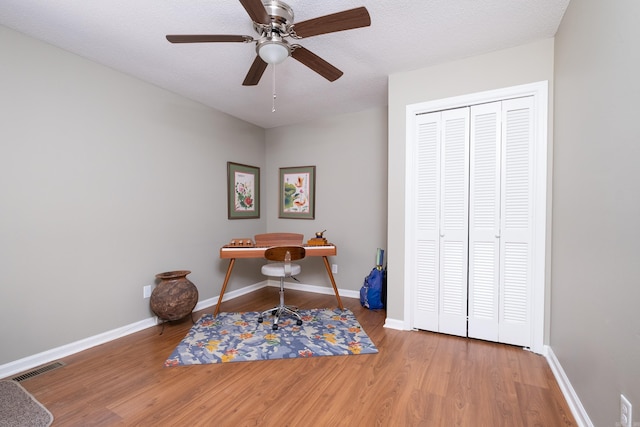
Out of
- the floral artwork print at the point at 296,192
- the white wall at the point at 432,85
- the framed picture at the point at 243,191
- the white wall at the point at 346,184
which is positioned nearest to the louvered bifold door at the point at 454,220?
the white wall at the point at 432,85

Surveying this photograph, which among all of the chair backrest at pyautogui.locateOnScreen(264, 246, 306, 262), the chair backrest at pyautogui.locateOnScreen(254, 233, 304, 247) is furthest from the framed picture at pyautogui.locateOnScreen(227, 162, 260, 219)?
the chair backrest at pyautogui.locateOnScreen(264, 246, 306, 262)

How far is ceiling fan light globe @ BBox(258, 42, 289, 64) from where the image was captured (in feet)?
5.96

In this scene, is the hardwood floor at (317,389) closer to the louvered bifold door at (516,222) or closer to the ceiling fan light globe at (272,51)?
the louvered bifold door at (516,222)

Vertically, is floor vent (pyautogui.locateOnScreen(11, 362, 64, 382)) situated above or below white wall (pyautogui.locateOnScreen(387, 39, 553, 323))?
below

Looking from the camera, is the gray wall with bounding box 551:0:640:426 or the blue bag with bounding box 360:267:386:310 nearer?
the gray wall with bounding box 551:0:640:426

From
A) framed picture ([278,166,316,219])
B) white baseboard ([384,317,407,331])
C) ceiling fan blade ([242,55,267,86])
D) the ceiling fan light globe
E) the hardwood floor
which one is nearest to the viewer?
the hardwood floor

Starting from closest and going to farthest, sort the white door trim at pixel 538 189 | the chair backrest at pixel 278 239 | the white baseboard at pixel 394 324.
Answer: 1. the white door trim at pixel 538 189
2. the white baseboard at pixel 394 324
3. the chair backrest at pixel 278 239

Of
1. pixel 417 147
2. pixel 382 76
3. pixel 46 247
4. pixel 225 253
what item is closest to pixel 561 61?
pixel 417 147

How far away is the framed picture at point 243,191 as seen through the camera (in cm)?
404

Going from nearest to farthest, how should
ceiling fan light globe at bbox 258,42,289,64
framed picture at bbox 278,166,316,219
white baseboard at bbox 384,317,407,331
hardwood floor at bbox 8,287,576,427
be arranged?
hardwood floor at bbox 8,287,576,427
ceiling fan light globe at bbox 258,42,289,64
white baseboard at bbox 384,317,407,331
framed picture at bbox 278,166,316,219

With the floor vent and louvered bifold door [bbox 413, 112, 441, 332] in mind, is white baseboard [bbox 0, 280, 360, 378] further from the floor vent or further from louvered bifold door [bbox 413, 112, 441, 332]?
louvered bifold door [bbox 413, 112, 441, 332]

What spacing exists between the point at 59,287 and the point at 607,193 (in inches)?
148

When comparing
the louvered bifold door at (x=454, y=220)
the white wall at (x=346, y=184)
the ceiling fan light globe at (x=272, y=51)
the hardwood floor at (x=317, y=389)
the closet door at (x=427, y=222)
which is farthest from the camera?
the white wall at (x=346, y=184)

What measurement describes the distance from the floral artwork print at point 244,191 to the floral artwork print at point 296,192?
53 cm
